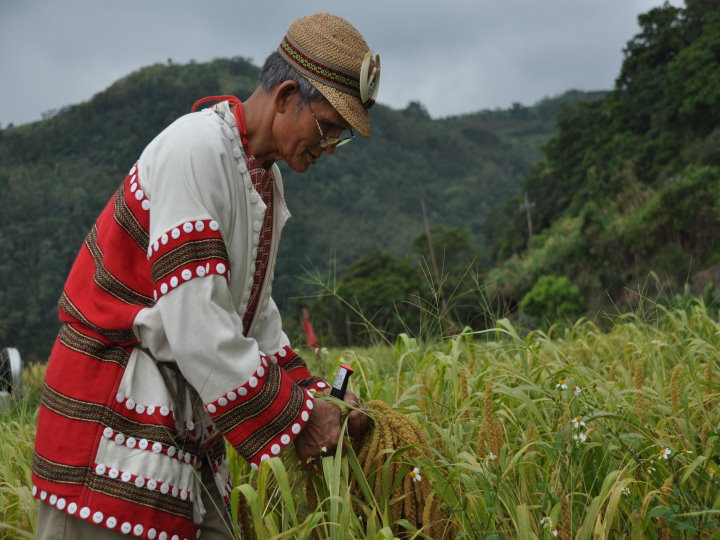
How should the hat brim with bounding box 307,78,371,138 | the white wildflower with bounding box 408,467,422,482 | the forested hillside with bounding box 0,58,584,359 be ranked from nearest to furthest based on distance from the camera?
the hat brim with bounding box 307,78,371,138, the white wildflower with bounding box 408,467,422,482, the forested hillside with bounding box 0,58,584,359

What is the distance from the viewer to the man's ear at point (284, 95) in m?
1.98

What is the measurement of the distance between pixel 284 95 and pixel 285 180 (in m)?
65.7

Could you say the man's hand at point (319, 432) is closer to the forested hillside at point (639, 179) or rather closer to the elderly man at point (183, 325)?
the elderly man at point (183, 325)

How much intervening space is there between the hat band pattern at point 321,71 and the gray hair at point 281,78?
0.06ft

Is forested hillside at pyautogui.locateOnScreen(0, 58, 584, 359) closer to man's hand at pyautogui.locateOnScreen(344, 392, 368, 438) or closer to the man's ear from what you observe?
man's hand at pyautogui.locateOnScreen(344, 392, 368, 438)

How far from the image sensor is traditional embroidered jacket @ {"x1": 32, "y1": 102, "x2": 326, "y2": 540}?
178 centimetres

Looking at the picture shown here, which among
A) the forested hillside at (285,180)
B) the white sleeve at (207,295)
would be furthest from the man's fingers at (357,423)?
the forested hillside at (285,180)

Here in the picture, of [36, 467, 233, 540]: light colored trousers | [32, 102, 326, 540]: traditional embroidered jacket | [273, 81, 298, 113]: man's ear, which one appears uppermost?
[273, 81, 298, 113]: man's ear

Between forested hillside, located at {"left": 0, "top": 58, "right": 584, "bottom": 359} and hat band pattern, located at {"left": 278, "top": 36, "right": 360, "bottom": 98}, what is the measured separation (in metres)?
33.4

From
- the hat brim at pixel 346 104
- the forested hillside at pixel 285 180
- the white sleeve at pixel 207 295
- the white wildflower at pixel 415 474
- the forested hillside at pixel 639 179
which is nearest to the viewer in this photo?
the white sleeve at pixel 207 295

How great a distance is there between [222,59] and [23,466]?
90742 mm

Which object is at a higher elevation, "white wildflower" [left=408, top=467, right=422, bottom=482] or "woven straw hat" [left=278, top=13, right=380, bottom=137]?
"woven straw hat" [left=278, top=13, right=380, bottom=137]

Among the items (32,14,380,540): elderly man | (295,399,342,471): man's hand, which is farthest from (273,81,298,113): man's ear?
(295,399,342,471): man's hand

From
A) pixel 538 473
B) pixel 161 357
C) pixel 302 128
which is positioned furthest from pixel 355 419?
pixel 302 128
